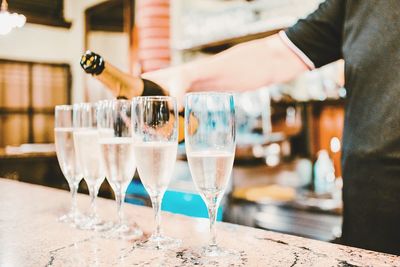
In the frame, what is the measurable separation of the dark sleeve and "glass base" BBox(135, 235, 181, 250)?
0.85 m

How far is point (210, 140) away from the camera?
0.79 metres

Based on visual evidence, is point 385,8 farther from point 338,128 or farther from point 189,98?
point 338,128

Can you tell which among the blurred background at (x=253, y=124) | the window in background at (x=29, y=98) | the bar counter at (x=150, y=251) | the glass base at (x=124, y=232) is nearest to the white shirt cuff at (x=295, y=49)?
the blurred background at (x=253, y=124)

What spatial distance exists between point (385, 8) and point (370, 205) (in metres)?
0.54

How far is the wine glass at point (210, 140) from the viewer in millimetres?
788

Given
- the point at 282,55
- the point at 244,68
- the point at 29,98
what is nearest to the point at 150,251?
the point at 244,68

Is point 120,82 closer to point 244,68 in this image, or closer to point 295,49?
point 244,68

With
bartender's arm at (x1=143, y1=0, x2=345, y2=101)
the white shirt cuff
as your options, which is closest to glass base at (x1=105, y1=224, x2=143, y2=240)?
bartender's arm at (x1=143, y1=0, x2=345, y2=101)

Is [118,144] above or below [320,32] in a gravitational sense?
below

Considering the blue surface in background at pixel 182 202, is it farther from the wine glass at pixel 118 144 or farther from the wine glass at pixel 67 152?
the wine glass at pixel 118 144

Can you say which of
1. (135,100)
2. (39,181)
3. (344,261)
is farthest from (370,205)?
(39,181)

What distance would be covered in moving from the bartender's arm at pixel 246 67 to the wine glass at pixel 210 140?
438 mm

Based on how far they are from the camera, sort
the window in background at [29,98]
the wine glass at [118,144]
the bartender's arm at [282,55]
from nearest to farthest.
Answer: the wine glass at [118,144], the bartender's arm at [282,55], the window in background at [29,98]

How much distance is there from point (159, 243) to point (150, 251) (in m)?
0.03
